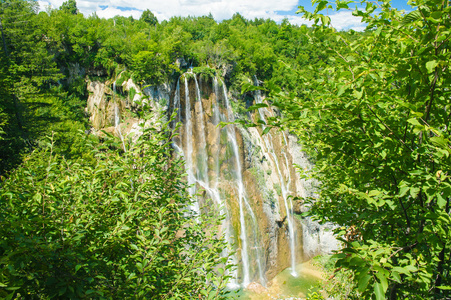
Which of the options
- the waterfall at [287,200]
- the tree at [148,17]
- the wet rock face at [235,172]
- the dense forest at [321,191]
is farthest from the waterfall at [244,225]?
the tree at [148,17]

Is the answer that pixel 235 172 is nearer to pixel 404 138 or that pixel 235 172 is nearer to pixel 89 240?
pixel 89 240

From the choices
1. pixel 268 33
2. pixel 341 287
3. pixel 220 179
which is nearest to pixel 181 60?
pixel 220 179

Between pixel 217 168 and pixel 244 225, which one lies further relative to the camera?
pixel 217 168

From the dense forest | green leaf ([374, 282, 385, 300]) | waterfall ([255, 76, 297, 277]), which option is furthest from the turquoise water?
green leaf ([374, 282, 385, 300])

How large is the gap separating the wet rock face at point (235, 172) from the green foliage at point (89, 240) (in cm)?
1384

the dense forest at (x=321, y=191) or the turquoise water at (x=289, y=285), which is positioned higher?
the dense forest at (x=321, y=191)

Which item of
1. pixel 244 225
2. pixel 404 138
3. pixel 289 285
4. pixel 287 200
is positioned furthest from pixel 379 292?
pixel 287 200

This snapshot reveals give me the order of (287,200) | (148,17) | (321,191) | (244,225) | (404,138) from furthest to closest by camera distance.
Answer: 1. (148,17)
2. (287,200)
3. (244,225)
4. (321,191)
5. (404,138)

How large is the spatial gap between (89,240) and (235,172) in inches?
685

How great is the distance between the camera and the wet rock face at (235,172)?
59.4ft

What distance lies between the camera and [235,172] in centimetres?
2012

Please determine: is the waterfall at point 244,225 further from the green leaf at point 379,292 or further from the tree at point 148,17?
the tree at point 148,17

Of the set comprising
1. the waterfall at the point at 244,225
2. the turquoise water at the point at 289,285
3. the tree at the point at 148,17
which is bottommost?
the turquoise water at the point at 289,285

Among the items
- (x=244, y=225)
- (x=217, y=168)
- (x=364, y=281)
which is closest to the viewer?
(x=364, y=281)
